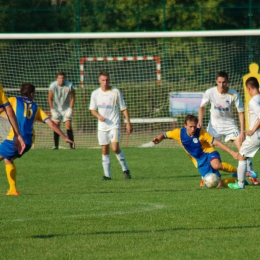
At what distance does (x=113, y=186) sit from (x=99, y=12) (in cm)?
1500

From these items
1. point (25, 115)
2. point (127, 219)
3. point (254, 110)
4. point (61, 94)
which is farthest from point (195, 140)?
point (61, 94)

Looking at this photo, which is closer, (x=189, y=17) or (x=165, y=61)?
(x=165, y=61)

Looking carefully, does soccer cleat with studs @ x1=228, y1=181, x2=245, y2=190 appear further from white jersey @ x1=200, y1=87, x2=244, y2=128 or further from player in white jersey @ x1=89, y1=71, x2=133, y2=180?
player in white jersey @ x1=89, y1=71, x2=133, y2=180

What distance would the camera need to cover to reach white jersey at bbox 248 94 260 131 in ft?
37.3

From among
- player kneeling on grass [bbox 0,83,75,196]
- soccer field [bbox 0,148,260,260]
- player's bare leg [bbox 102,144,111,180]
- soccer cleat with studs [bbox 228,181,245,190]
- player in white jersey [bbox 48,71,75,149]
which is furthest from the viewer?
player in white jersey [bbox 48,71,75,149]

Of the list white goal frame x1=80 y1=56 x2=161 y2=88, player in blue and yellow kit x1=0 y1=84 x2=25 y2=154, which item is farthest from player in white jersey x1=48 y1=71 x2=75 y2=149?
player in blue and yellow kit x1=0 y1=84 x2=25 y2=154

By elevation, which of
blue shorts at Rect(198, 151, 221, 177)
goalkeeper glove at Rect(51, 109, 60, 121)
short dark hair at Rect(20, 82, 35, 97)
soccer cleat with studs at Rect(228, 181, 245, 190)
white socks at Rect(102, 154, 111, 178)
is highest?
short dark hair at Rect(20, 82, 35, 97)

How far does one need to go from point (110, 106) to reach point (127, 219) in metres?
5.95

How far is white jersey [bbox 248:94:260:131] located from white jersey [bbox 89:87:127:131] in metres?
3.00

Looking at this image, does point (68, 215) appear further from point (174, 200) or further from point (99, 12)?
point (99, 12)

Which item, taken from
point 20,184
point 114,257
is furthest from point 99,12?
point 114,257

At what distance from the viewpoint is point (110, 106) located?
46.6ft

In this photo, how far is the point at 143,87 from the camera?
A: 2262cm

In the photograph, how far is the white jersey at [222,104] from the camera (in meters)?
13.8
